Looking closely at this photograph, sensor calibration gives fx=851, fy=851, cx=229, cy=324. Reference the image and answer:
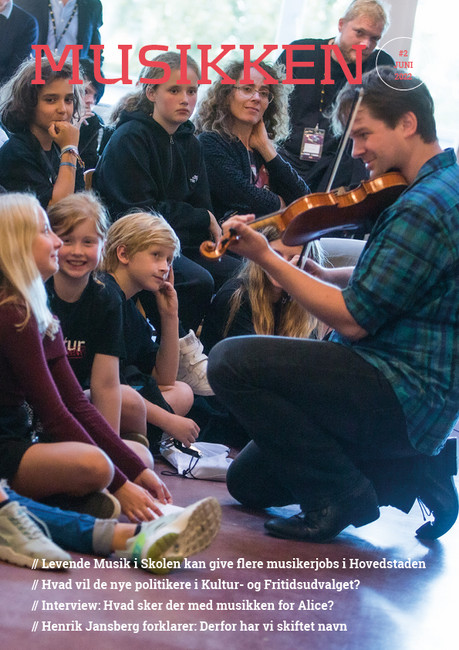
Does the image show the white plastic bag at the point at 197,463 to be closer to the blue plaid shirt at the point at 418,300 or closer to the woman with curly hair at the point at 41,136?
the blue plaid shirt at the point at 418,300

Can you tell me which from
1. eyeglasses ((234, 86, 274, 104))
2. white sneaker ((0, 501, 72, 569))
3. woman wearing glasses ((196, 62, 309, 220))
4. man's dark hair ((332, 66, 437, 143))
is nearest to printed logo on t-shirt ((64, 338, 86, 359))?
white sneaker ((0, 501, 72, 569))

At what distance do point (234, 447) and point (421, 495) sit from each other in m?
0.91

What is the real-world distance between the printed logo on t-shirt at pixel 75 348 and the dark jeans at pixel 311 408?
0.36 metres

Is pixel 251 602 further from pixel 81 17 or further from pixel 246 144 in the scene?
pixel 81 17

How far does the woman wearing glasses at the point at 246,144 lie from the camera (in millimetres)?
3367

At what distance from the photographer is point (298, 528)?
6.26ft

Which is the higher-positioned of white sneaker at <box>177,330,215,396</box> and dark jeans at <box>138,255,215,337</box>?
dark jeans at <box>138,255,215,337</box>

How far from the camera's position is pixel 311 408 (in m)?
1.87

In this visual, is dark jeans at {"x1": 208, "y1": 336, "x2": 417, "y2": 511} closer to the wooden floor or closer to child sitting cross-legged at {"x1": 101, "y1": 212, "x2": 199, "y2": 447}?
the wooden floor

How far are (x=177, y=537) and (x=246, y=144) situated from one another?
231cm

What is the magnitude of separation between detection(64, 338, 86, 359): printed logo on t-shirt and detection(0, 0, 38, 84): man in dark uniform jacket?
185 cm

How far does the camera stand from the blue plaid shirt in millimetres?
1762

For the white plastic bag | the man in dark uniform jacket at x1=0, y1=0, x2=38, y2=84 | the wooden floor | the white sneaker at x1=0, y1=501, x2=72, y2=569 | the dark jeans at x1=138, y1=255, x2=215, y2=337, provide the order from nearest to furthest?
the wooden floor, the white sneaker at x1=0, y1=501, x2=72, y2=569, the white plastic bag, the dark jeans at x1=138, y1=255, x2=215, y2=337, the man in dark uniform jacket at x1=0, y1=0, x2=38, y2=84

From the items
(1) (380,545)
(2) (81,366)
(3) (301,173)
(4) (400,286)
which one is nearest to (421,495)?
(1) (380,545)
